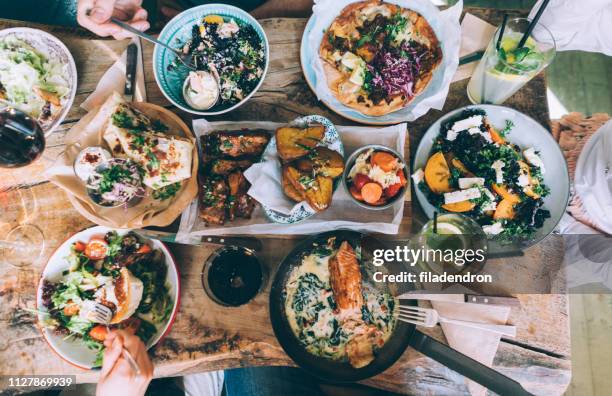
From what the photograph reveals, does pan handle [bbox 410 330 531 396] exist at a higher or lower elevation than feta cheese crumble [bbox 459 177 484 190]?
lower

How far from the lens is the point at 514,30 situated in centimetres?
187

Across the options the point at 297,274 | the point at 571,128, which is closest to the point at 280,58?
the point at 297,274

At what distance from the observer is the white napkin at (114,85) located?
199 centimetres

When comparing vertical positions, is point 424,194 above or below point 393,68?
below

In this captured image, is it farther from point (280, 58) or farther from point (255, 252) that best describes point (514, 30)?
point (255, 252)

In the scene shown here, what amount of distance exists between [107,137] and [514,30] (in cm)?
204

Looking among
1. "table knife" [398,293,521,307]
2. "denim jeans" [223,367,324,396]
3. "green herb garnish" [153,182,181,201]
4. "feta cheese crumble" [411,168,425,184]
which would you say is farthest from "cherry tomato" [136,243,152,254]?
"feta cheese crumble" [411,168,425,184]

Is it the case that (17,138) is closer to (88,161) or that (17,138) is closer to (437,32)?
(88,161)

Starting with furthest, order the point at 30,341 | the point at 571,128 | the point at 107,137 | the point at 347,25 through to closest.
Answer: the point at 571,128 < the point at 347,25 < the point at 30,341 < the point at 107,137

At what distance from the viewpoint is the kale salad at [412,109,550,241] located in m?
1.84

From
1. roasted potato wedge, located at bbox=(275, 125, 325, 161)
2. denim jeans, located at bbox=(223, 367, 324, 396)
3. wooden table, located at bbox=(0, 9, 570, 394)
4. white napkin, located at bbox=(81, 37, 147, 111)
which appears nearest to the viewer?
roasted potato wedge, located at bbox=(275, 125, 325, 161)

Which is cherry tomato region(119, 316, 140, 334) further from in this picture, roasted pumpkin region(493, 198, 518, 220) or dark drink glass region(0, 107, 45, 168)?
roasted pumpkin region(493, 198, 518, 220)

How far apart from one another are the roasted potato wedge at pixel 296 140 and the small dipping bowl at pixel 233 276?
520 millimetres

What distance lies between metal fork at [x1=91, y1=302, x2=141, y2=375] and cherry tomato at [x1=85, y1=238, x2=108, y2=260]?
0.77ft
